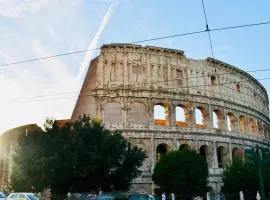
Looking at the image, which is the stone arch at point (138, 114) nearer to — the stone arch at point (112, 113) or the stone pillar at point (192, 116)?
the stone arch at point (112, 113)

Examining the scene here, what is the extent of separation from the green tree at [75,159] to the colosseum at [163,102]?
5.67 metres

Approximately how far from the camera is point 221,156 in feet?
107

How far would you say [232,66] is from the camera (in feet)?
117

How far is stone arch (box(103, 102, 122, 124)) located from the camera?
94.3 ft

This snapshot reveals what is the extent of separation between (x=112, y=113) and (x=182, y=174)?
854cm

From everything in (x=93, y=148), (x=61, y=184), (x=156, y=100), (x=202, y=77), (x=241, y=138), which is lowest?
(x=61, y=184)

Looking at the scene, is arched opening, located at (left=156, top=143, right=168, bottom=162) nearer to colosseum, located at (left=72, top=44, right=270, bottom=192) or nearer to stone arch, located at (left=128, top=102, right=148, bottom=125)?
colosseum, located at (left=72, top=44, right=270, bottom=192)

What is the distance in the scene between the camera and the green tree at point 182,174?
76.0 feet

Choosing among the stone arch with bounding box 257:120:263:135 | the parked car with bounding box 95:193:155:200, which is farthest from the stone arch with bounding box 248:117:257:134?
the parked car with bounding box 95:193:155:200

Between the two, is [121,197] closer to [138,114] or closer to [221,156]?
[138,114]

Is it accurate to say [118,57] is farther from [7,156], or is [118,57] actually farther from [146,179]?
[7,156]

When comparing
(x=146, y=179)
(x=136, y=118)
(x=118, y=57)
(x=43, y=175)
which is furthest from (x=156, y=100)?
(x=43, y=175)

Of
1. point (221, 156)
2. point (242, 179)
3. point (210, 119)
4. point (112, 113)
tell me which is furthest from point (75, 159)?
point (221, 156)

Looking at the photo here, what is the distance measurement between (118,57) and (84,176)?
13.0 m
